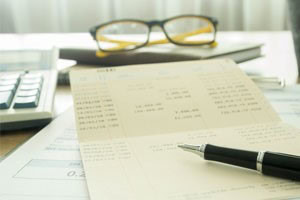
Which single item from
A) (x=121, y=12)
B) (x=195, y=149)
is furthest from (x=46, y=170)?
(x=121, y=12)

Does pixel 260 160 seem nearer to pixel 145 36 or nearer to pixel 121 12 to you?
pixel 145 36

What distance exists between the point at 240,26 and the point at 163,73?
1.32 m

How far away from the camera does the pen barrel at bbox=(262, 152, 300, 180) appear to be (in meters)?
0.26

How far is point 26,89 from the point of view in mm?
432

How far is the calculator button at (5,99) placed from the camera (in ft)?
1.27

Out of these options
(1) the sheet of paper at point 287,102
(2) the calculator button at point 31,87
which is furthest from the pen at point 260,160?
(2) the calculator button at point 31,87

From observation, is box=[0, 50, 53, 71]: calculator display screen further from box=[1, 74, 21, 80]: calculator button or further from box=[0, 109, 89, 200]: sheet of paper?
box=[0, 109, 89, 200]: sheet of paper

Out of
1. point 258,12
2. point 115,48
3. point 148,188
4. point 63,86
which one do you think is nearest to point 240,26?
point 258,12

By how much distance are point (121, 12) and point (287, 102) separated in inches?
51.7

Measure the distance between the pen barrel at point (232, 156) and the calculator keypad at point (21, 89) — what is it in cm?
19

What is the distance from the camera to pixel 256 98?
0.41 meters

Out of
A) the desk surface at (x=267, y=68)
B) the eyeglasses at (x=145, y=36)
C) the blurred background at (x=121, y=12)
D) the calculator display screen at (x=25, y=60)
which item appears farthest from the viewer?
the blurred background at (x=121, y=12)

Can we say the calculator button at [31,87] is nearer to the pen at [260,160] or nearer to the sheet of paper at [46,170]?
the sheet of paper at [46,170]

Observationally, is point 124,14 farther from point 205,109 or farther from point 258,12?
point 205,109
